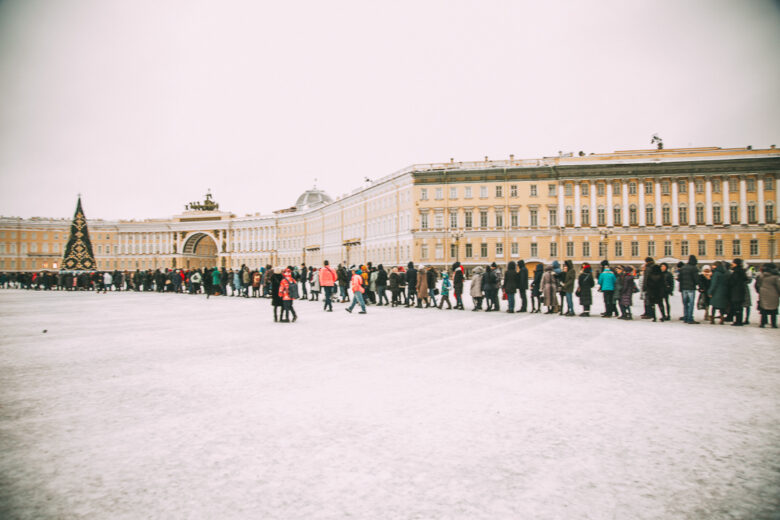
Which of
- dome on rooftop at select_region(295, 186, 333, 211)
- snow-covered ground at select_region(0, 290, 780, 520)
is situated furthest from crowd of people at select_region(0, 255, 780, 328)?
dome on rooftop at select_region(295, 186, 333, 211)

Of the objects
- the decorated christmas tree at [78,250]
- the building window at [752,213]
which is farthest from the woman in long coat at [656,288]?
the decorated christmas tree at [78,250]

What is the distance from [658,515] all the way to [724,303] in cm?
1323

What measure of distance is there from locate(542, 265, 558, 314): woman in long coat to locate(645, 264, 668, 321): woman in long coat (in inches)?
119

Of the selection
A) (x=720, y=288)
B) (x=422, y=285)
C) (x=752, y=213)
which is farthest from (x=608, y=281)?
(x=752, y=213)

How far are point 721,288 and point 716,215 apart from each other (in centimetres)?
4725

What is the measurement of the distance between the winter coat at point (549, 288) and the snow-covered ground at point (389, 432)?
312 inches

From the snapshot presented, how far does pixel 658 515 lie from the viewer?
10.2 feet

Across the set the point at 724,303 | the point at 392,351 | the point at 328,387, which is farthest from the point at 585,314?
the point at 328,387

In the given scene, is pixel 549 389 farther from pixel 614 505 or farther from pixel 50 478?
pixel 50 478

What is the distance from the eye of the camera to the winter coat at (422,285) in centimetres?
2066

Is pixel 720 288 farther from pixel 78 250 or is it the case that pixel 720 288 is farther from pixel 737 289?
pixel 78 250

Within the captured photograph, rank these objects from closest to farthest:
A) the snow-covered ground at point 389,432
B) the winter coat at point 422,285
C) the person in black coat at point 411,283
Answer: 1. the snow-covered ground at point 389,432
2. the winter coat at point 422,285
3. the person in black coat at point 411,283

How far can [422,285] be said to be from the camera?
68.0 feet

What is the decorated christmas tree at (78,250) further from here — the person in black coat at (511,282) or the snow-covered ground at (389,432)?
the snow-covered ground at (389,432)
